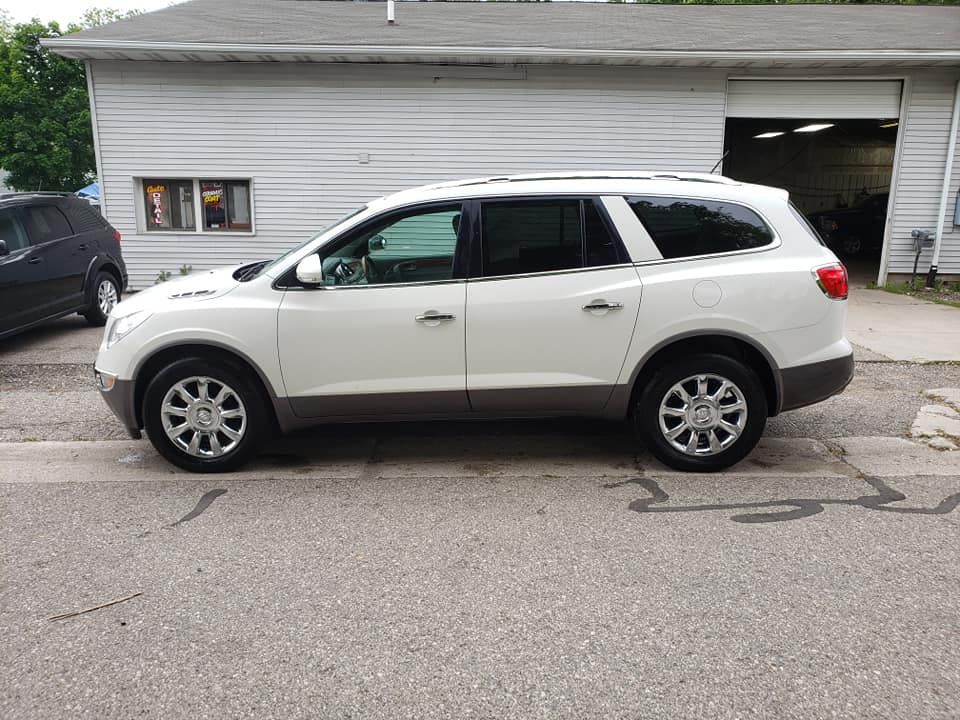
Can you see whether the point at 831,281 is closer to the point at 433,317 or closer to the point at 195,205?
the point at 433,317

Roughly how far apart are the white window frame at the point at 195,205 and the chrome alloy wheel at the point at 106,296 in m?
3.07

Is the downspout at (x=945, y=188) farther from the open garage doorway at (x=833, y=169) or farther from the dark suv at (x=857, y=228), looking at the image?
the dark suv at (x=857, y=228)

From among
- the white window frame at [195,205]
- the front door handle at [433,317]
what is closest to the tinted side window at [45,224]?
the white window frame at [195,205]

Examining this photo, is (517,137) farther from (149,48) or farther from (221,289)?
(221,289)

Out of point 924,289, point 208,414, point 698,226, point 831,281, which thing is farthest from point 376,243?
point 924,289

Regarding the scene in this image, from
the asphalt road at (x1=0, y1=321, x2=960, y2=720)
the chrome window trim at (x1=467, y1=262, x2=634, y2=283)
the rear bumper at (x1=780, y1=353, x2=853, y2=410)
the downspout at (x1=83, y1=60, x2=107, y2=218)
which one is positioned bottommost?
the asphalt road at (x1=0, y1=321, x2=960, y2=720)

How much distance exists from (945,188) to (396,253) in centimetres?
1158

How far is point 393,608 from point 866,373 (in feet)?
19.6

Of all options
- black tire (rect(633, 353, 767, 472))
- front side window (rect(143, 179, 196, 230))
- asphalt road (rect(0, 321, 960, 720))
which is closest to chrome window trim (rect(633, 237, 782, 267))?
black tire (rect(633, 353, 767, 472))

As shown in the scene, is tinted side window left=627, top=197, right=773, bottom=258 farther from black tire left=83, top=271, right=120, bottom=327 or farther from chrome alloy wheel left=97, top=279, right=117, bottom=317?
chrome alloy wheel left=97, top=279, right=117, bottom=317

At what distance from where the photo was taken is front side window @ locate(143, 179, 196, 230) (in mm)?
12945

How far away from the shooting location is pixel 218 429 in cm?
481

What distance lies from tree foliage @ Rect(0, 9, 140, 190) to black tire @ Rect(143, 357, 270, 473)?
121ft

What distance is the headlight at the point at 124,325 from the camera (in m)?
4.72
